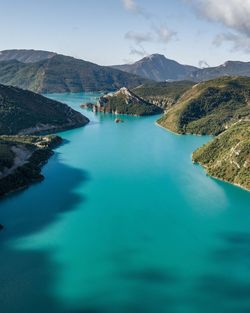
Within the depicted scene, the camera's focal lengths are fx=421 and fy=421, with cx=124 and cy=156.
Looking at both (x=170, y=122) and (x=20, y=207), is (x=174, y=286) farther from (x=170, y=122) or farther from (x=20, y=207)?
(x=170, y=122)

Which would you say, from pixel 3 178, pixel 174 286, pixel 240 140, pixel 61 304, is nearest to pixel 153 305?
pixel 174 286

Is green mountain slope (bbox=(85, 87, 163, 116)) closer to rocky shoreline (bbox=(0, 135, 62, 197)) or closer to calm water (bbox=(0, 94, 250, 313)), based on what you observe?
rocky shoreline (bbox=(0, 135, 62, 197))

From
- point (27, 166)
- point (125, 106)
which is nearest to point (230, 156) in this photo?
point (27, 166)

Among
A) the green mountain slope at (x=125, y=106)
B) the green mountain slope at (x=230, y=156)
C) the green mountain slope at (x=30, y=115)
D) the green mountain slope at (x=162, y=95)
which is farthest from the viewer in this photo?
the green mountain slope at (x=162, y=95)

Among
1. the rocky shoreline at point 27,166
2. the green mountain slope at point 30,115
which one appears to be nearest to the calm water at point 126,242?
the rocky shoreline at point 27,166

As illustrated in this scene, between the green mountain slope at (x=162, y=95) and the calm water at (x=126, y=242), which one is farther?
the green mountain slope at (x=162, y=95)

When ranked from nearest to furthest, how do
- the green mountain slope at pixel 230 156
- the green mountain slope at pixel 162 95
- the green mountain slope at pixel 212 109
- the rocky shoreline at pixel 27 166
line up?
the rocky shoreline at pixel 27 166 < the green mountain slope at pixel 230 156 < the green mountain slope at pixel 212 109 < the green mountain slope at pixel 162 95

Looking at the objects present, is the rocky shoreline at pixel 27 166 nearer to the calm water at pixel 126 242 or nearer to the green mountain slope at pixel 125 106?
the calm water at pixel 126 242
